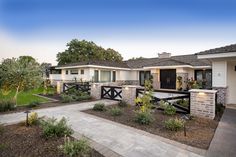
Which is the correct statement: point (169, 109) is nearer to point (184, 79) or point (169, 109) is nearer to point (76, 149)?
point (76, 149)

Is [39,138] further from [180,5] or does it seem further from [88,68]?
[88,68]

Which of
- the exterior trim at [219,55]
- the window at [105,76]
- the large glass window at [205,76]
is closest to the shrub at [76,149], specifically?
the exterior trim at [219,55]

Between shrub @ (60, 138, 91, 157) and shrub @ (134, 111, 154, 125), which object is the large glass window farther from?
shrub @ (60, 138, 91, 157)

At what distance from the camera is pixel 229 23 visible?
41.1ft

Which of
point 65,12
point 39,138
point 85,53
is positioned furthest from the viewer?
point 85,53

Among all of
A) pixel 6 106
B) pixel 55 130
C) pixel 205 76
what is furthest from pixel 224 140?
pixel 205 76

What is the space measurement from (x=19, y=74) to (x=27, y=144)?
5883 millimetres

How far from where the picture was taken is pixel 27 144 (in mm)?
4250

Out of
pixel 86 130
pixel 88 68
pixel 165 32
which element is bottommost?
pixel 86 130

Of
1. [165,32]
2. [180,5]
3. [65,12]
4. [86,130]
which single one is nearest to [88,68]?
[65,12]

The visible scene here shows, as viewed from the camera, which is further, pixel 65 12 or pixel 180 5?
pixel 65 12

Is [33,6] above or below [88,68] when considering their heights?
above

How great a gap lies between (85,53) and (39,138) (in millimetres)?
36153

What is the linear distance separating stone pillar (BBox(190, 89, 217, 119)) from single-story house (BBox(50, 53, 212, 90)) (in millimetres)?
8492
